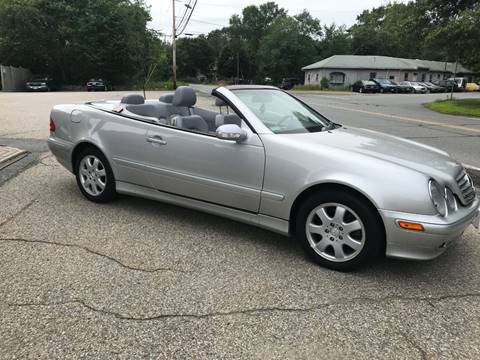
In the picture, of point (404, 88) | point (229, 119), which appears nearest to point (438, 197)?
point (229, 119)

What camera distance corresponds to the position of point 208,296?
3092 millimetres

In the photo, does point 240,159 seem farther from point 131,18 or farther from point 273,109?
point 131,18

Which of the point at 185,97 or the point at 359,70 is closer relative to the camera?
the point at 185,97

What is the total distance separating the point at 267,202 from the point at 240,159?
44 centimetres

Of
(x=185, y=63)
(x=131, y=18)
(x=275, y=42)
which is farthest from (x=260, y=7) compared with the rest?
(x=131, y=18)

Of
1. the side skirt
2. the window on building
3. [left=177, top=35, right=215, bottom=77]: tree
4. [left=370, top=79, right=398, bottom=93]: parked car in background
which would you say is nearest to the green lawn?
the side skirt

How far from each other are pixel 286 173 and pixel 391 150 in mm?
948

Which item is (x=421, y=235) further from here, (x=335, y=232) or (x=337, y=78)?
(x=337, y=78)

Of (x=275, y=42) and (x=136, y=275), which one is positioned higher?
(x=275, y=42)

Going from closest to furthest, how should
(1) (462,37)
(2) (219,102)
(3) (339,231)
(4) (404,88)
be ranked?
(3) (339,231) → (2) (219,102) → (1) (462,37) → (4) (404,88)

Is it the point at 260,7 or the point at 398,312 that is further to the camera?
the point at 260,7

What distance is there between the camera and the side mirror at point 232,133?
3.70 metres

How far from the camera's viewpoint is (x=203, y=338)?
2.63m

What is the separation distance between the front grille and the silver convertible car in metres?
0.01
